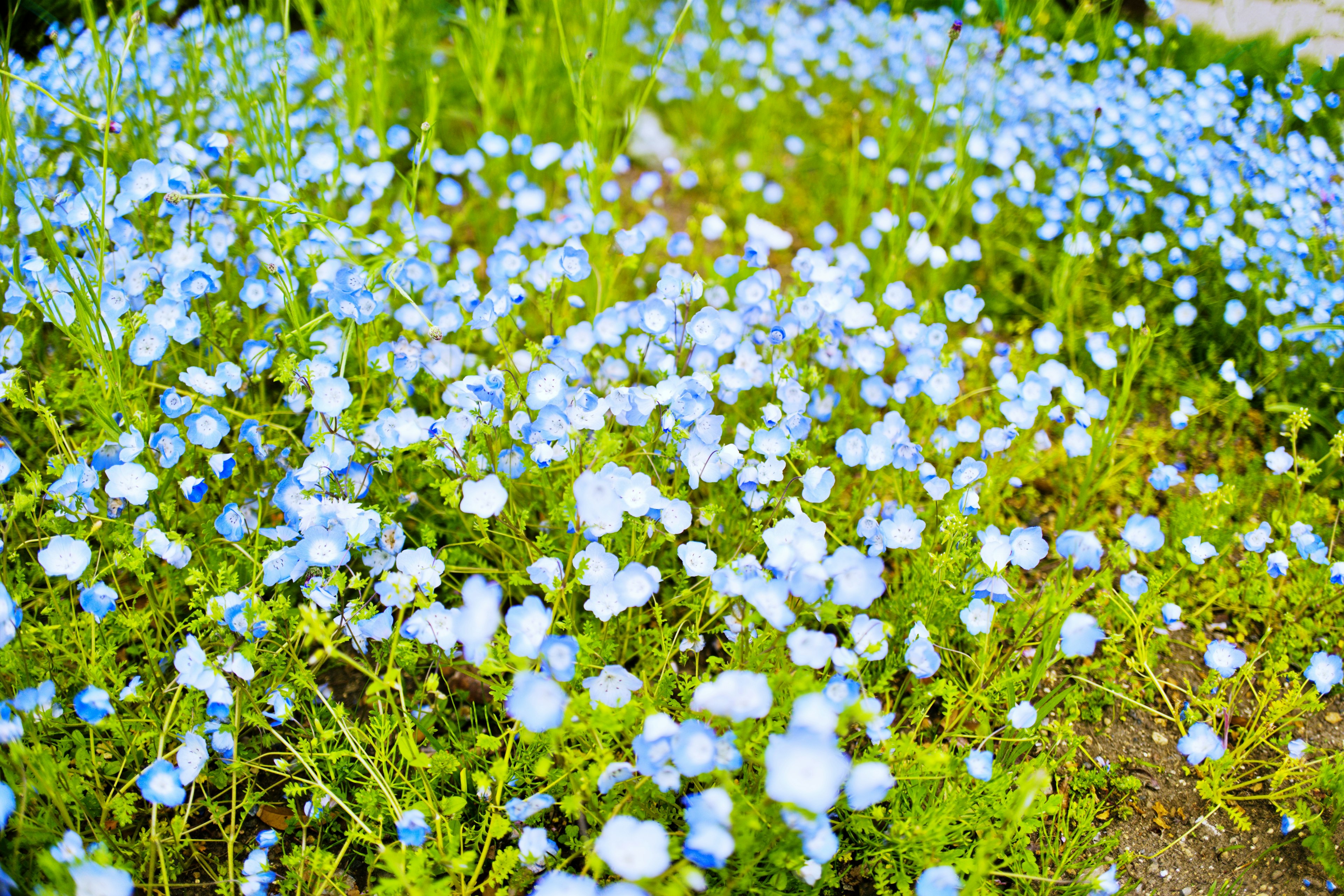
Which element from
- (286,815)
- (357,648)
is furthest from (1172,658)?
(286,815)

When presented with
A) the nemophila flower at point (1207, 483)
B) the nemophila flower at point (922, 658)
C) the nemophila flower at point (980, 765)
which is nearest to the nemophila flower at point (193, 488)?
the nemophila flower at point (922, 658)

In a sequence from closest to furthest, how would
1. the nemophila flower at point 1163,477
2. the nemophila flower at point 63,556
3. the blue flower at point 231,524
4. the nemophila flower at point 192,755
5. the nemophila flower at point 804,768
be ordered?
the nemophila flower at point 804,768 → the nemophila flower at point 192,755 → the nemophila flower at point 63,556 → the blue flower at point 231,524 → the nemophila flower at point 1163,477

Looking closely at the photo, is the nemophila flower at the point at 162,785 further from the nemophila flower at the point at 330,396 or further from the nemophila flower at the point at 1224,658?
the nemophila flower at the point at 1224,658

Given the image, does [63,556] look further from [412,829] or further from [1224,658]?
[1224,658]

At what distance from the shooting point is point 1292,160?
335cm

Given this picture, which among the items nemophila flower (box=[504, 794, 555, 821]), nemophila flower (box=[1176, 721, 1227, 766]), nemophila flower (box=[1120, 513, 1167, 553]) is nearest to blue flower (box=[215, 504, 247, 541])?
nemophila flower (box=[504, 794, 555, 821])

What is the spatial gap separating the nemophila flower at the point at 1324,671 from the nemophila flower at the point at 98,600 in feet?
9.39

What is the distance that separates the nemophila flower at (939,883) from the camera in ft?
5.08

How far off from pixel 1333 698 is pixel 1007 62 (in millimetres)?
3479

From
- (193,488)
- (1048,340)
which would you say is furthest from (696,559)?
(1048,340)

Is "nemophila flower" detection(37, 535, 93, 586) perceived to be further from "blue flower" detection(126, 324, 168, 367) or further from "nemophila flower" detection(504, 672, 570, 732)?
"nemophila flower" detection(504, 672, 570, 732)

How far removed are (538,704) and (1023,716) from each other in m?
1.10

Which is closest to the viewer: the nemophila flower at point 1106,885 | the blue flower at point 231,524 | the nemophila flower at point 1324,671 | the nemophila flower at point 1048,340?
the nemophila flower at point 1106,885

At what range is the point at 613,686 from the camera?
173 cm
